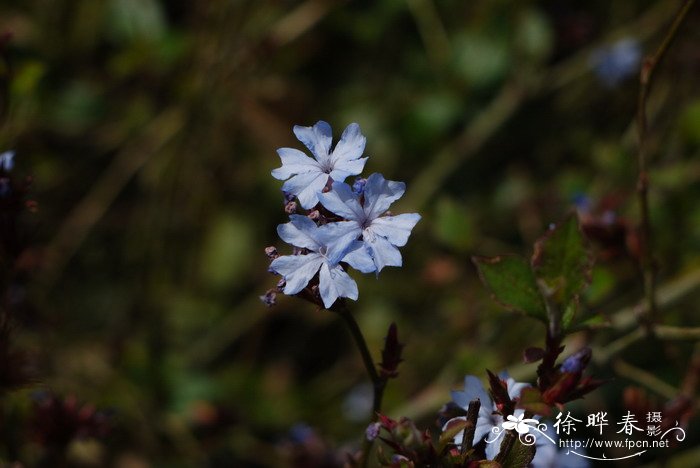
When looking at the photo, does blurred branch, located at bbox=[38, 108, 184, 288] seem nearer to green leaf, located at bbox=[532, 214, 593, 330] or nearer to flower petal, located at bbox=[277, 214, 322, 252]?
flower petal, located at bbox=[277, 214, 322, 252]

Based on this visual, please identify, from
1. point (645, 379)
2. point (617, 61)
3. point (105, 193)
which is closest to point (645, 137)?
point (645, 379)

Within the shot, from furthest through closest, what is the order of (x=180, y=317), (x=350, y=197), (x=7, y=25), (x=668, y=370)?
(x=7, y=25) → (x=180, y=317) → (x=668, y=370) → (x=350, y=197)

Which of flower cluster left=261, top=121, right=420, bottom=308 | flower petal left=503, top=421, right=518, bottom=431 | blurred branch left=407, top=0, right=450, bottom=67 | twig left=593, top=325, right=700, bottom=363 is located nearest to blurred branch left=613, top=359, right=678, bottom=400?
twig left=593, top=325, right=700, bottom=363

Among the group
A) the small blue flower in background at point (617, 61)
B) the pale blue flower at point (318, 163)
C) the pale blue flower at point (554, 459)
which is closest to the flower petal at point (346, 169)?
the pale blue flower at point (318, 163)

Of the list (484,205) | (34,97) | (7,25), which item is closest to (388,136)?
(484,205)

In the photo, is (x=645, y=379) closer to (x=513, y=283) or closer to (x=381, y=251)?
(x=513, y=283)

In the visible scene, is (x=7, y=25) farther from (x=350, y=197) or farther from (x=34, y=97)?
(x=350, y=197)

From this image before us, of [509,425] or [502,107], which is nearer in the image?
[509,425]

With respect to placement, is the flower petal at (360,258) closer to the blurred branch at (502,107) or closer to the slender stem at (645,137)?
the slender stem at (645,137)

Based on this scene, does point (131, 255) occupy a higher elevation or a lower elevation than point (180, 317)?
higher
